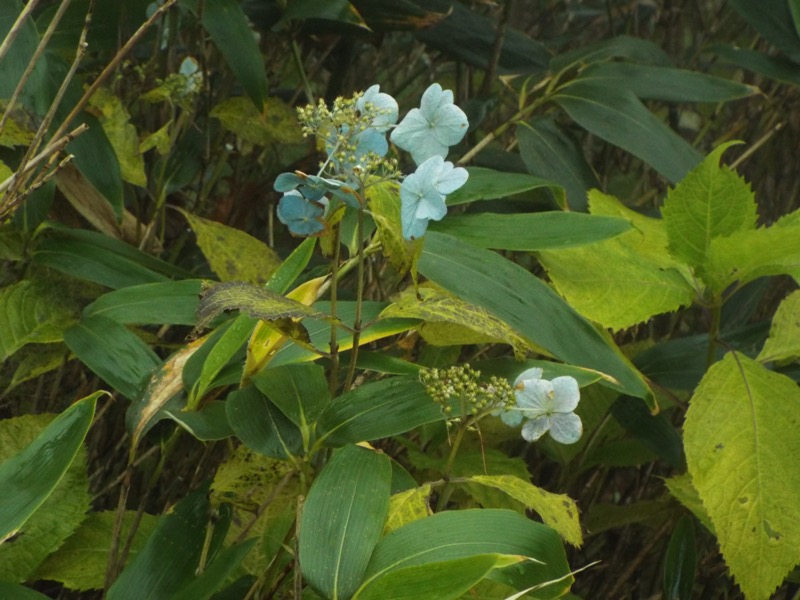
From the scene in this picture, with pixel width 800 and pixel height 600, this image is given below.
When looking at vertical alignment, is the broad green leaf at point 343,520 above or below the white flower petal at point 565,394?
below

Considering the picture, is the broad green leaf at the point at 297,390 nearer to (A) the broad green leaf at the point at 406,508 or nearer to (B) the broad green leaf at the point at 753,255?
(A) the broad green leaf at the point at 406,508

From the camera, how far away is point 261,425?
28.7 inches

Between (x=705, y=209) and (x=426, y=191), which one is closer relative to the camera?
(x=426, y=191)

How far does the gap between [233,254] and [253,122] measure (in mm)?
247

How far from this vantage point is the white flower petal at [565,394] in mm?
708

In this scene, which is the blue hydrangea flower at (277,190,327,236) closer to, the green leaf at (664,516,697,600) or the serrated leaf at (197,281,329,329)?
the serrated leaf at (197,281,329,329)

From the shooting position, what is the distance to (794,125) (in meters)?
1.79

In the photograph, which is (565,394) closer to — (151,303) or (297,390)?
Answer: (297,390)

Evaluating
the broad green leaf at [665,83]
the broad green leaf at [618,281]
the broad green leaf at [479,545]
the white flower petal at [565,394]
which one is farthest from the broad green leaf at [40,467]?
the broad green leaf at [665,83]

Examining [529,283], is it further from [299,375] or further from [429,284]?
[299,375]

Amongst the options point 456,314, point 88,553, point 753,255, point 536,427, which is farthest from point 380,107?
point 88,553

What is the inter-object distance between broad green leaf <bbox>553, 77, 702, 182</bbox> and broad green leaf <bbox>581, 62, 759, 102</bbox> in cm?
3

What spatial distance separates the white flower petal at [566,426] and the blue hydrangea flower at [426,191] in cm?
19

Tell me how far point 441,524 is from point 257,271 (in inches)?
18.4
